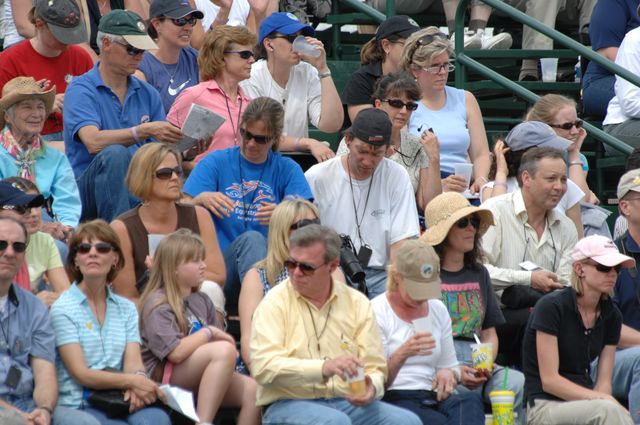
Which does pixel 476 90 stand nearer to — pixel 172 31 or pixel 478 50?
pixel 478 50

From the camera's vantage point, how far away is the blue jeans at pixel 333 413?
22.1ft

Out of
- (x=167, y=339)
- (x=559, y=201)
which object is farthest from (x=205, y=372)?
(x=559, y=201)

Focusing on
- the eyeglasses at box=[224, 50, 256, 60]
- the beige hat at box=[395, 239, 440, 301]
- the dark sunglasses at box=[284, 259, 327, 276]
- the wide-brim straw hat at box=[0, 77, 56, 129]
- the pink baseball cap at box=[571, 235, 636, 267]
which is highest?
the wide-brim straw hat at box=[0, 77, 56, 129]

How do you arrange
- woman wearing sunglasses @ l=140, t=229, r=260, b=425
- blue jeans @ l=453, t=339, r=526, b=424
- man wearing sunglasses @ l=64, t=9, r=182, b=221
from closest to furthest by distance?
woman wearing sunglasses @ l=140, t=229, r=260, b=425, blue jeans @ l=453, t=339, r=526, b=424, man wearing sunglasses @ l=64, t=9, r=182, b=221

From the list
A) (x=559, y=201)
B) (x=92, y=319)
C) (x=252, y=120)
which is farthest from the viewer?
(x=559, y=201)

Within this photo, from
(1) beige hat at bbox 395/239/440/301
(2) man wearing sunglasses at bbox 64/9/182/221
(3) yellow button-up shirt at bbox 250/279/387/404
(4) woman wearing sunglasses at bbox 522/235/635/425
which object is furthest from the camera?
(2) man wearing sunglasses at bbox 64/9/182/221

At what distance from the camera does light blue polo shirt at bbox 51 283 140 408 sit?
6.92 meters

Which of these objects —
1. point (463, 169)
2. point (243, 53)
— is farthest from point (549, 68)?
point (243, 53)

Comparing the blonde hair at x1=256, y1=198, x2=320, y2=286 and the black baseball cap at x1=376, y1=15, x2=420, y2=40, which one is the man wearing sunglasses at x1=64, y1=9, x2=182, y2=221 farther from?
the black baseball cap at x1=376, y1=15, x2=420, y2=40

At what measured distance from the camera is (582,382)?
7727 millimetres

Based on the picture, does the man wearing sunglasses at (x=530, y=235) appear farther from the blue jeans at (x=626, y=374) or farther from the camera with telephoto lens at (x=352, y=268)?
the camera with telephoto lens at (x=352, y=268)

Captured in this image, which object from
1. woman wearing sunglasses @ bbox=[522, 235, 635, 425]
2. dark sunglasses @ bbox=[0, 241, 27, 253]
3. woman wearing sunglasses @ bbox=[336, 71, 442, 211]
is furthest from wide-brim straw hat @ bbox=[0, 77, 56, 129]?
woman wearing sunglasses @ bbox=[522, 235, 635, 425]

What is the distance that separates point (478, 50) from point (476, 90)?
329 millimetres

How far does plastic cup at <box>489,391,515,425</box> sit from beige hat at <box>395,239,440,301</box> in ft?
2.03
